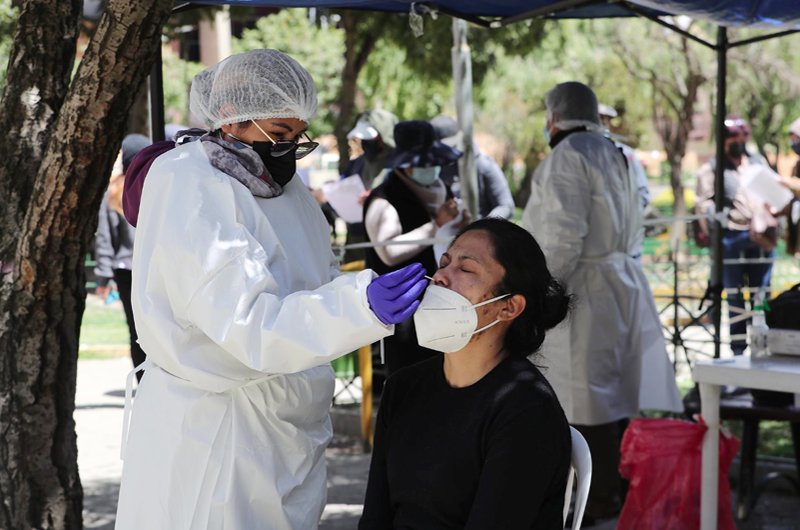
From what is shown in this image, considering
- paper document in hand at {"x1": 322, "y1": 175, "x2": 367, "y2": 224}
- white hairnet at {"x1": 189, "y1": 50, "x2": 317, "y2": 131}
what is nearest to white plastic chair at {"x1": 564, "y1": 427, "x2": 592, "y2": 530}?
white hairnet at {"x1": 189, "y1": 50, "x2": 317, "y2": 131}

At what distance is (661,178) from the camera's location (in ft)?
117

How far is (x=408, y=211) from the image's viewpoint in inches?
183

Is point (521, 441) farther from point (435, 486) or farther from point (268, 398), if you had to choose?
point (268, 398)

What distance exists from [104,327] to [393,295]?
10061 millimetres

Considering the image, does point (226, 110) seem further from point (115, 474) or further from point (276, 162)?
point (115, 474)

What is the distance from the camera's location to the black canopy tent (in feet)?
13.1

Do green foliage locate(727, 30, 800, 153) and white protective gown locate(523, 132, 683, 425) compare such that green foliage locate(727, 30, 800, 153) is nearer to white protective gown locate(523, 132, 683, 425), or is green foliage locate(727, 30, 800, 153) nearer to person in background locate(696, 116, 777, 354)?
person in background locate(696, 116, 777, 354)

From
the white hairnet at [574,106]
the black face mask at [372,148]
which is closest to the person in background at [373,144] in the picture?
the black face mask at [372,148]

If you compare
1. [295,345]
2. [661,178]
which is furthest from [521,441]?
[661,178]

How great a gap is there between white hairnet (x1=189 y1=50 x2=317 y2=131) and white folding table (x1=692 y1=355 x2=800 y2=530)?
1.76 metres

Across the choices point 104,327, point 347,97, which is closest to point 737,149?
point 347,97

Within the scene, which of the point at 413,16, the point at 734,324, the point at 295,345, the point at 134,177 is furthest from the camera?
the point at 734,324

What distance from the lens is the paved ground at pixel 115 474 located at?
4527 mm

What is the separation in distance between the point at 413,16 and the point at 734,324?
13.9 feet
